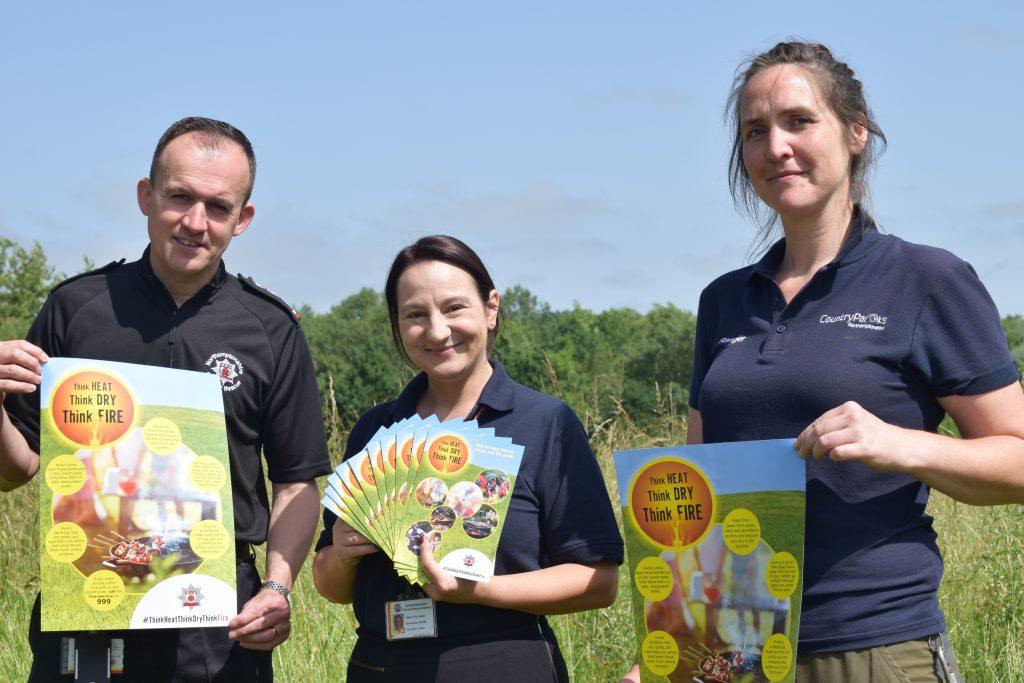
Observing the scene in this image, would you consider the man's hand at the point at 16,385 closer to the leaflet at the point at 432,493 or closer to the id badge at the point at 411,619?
the leaflet at the point at 432,493

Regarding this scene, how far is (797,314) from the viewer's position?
273 cm

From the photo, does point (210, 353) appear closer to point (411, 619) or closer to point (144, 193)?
point (144, 193)

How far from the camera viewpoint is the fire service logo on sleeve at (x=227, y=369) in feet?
11.0

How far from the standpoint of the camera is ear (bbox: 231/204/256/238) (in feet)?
11.4

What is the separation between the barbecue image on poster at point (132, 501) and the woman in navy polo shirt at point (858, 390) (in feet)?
4.97

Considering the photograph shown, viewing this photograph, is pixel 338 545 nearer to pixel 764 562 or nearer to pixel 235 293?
pixel 235 293

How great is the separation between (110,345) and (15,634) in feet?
13.4

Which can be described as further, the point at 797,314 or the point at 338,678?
the point at 338,678

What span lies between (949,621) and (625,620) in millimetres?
1810

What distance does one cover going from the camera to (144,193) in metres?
3.40

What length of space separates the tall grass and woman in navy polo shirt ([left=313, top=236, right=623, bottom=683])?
2.70 metres

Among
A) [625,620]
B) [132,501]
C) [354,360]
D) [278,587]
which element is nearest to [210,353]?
[132,501]

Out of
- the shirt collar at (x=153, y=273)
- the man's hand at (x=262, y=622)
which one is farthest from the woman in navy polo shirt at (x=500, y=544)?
the shirt collar at (x=153, y=273)

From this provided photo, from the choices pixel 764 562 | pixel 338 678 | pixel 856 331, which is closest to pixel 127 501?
pixel 764 562
